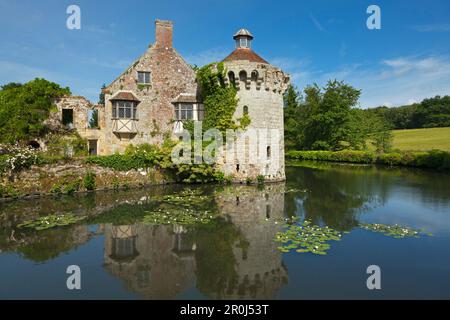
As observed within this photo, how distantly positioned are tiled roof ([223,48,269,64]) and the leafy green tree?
42.3 feet

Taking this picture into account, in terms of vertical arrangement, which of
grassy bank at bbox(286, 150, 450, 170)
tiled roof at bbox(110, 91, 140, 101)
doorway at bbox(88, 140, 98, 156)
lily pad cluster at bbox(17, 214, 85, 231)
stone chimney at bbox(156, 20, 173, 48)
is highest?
stone chimney at bbox(156, 20, 173, 48)

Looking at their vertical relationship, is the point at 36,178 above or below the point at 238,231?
above

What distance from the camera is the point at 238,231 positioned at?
11523 millimetres

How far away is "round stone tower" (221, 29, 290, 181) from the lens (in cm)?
2133

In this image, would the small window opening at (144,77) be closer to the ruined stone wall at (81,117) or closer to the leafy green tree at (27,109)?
the ruined stone wall at (81,117)

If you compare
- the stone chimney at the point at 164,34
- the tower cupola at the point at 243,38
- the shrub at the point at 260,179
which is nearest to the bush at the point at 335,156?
the shrub at the point at 260,179

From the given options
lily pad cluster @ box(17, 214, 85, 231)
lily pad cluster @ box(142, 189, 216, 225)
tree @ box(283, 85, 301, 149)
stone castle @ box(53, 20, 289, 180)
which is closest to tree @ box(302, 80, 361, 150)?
tree @ box(283, 85, 301, 149)

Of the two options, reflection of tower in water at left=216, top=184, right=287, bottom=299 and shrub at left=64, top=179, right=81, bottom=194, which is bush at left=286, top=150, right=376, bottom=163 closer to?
reflection of tower in water at left=216, top=184, right=287, bottom=299

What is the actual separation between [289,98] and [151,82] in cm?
3678

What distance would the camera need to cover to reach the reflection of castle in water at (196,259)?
7.33 m
